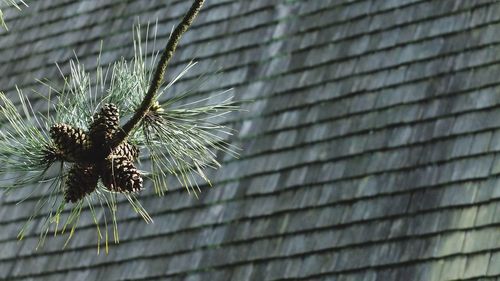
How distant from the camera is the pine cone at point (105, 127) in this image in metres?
2.12

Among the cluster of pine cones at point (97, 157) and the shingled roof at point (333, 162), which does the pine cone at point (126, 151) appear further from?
the shingled roof at point (333, 162)

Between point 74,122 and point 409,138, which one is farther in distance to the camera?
point 409,138

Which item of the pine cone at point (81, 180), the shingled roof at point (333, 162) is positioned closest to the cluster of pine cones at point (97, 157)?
the pine cone at point (81, 180)

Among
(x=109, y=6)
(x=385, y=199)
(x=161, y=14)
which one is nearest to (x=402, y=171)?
(x=385, y=199)

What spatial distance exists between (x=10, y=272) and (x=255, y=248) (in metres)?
1.53

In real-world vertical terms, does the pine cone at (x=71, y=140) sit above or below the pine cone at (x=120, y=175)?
above

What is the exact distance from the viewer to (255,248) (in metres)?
5.19

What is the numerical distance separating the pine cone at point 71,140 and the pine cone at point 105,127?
0.02 metres

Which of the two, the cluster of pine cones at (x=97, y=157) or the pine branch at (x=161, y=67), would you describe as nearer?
the pine branch at (x=161, y=67)

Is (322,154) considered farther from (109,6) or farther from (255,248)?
(109,6)

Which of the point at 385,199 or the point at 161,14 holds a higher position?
the point at 161,14

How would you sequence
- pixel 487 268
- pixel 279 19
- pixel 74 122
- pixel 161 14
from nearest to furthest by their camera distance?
1. pixel 74 122
2. pixel 487 268
3. pixel 279 19
4. pixel 161 14

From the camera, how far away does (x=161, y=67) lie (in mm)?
1922

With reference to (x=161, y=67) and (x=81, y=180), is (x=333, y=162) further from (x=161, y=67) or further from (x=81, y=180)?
(x=161, y=67)
